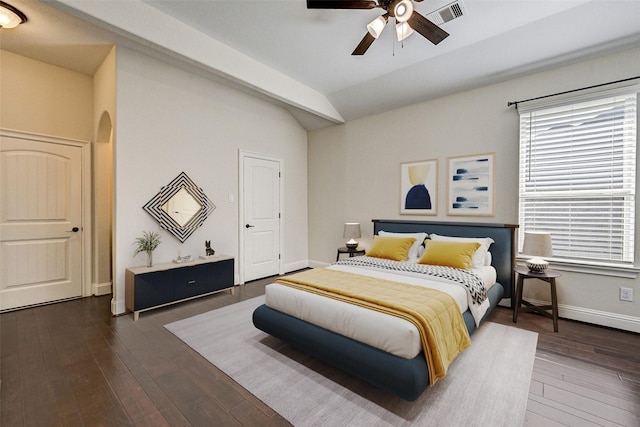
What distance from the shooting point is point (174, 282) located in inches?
135

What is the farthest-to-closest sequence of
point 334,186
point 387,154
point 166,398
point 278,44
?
1. point 334,186
2. point 387,154
3. point 278,44
4. point 166,398

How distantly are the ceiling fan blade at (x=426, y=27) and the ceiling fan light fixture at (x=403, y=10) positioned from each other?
40 millimetres

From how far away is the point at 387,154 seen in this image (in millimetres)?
4691

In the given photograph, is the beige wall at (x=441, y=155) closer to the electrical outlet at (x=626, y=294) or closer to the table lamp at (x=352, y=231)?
the electrical outlet at (x=626, y=294)

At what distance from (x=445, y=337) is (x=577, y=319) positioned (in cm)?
229

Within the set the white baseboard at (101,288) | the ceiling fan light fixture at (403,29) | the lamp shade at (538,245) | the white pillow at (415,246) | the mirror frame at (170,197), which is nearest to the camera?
the ceiling fan light fixture at (403,29)

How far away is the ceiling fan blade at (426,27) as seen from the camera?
2.31 meters

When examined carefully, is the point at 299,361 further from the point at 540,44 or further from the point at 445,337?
the point at 540,44

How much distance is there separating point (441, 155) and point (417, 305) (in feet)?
9.13

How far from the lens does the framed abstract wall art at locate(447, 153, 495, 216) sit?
3703mm

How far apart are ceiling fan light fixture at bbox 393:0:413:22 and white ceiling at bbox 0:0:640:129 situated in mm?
588

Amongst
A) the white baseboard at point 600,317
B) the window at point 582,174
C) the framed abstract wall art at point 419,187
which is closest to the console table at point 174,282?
the framed abstract wall art at point 419,187

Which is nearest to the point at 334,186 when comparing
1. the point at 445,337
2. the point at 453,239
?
the point at 453,239

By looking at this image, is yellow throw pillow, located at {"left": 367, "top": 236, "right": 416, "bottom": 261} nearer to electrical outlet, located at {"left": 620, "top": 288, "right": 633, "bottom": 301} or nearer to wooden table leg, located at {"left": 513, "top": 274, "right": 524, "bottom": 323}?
wooden table leg, located at {"left": 513, "top": 274, "right": 524, "bottom": 323}
